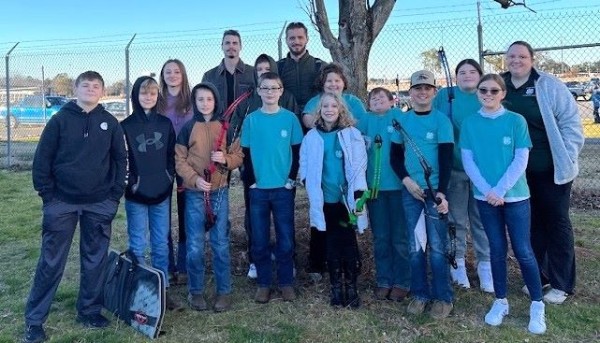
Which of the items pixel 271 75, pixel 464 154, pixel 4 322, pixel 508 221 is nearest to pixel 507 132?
pixel 464 154

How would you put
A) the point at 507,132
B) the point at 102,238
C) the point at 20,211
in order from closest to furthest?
the point at 507,132
the point at 102,238
the point at 20,211

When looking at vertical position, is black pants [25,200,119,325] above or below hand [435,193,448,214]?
below

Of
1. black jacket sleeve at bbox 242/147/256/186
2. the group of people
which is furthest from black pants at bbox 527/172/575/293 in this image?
black jacket sleeve at bbox 242/147/256/186

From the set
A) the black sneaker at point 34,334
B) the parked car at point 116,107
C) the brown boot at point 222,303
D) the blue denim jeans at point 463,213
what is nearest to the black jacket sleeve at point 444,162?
the blue denim jeans at point 463,213

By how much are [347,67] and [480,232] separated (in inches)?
86.3

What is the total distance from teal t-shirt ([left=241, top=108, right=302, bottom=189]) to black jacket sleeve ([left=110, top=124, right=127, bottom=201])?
92 centimetres

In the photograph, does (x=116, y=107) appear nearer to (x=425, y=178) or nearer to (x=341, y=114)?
(x=341, y=114)

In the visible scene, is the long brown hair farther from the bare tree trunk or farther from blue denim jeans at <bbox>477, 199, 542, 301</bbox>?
blue denim jeans at <bbox>477, 199, 542, 301</bbox>

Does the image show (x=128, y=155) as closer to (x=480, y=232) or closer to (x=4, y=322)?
(x=4, y=322)

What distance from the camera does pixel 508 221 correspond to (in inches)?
158

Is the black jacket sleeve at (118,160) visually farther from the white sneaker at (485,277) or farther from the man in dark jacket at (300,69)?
the white sneaker at (485,277)

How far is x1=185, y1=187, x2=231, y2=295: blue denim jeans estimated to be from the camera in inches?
175

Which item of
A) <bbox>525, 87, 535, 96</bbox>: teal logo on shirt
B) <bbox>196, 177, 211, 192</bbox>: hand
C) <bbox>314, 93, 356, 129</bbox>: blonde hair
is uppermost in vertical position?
<bbox>525, 87, 535, 96</bbox>: teal logo on shirt

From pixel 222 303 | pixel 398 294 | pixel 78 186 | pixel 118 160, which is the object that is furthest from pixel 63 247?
pixel 398 294
